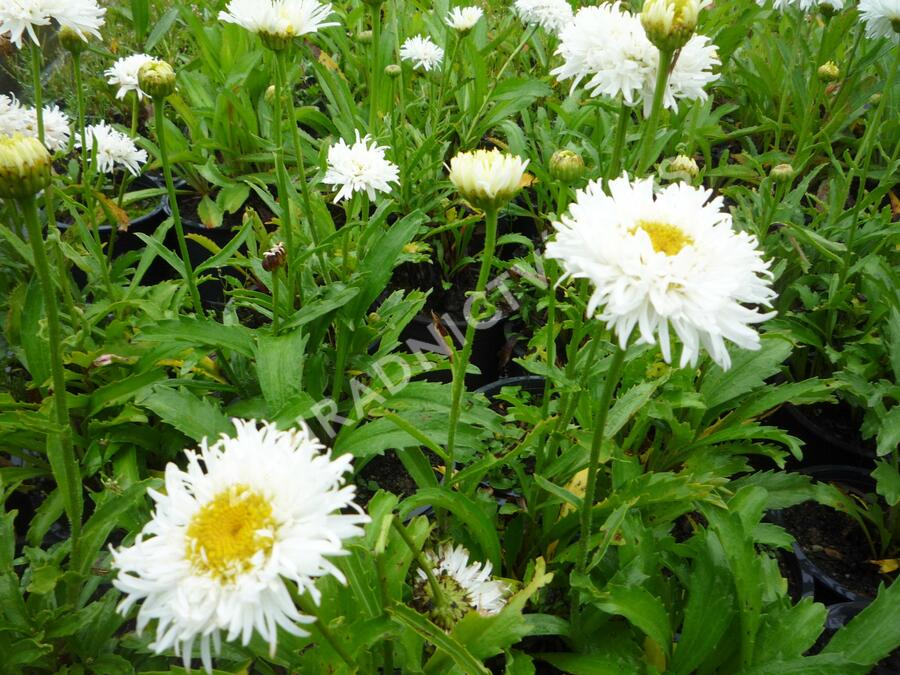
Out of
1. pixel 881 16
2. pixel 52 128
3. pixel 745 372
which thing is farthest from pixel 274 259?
pixel 881 16

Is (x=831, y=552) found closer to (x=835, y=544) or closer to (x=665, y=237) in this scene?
(x=835, y=544)

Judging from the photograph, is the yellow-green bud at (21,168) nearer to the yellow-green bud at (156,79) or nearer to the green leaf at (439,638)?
the yellow-green bud at (156,79)

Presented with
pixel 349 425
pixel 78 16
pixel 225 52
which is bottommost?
pixel 349 425

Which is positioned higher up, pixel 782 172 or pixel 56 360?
pixel 782 172

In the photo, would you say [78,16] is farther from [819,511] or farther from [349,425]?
[819,511]

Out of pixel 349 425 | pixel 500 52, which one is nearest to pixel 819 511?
pixel 349 425

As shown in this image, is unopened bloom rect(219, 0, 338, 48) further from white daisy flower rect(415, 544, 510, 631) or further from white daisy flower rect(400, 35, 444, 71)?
white daisy flower rect(400, 35, 444, 71)
